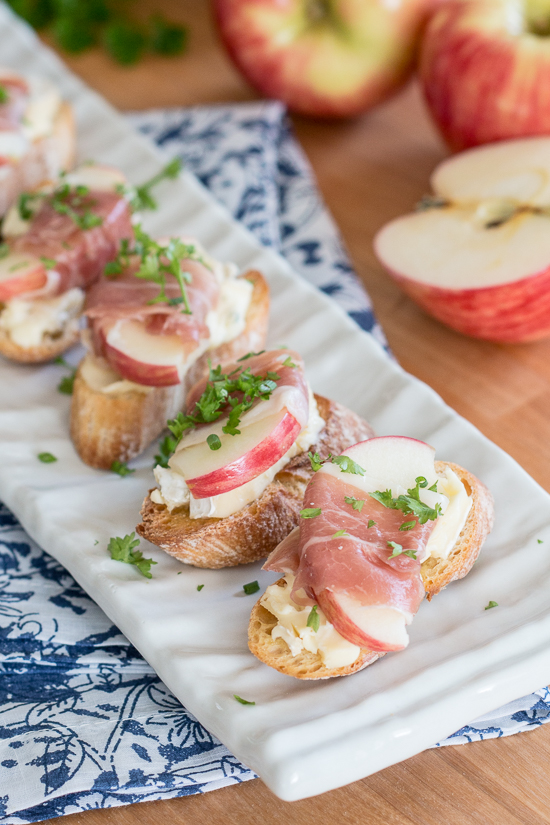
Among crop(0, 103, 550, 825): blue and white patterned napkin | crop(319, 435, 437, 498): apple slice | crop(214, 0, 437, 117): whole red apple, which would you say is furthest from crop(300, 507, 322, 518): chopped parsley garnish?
crop(214, 0, 437, 117): whole red apple

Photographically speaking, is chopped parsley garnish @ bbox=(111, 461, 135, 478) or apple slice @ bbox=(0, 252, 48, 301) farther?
apple slice @ bbox=(0, 252, 48, 301)

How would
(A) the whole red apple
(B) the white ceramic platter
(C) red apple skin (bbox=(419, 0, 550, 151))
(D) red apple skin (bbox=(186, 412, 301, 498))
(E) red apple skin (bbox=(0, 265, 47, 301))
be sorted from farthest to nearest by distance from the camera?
(A) the whole red apple → (C) red apple skin (bbox=(419, 0, 550, 151)) → (E) red apple skin (bbox=(0, 265, 47, 301)) → (D) red apple skin (bbox=(186, 412, 301, 498)) → (B) the white ceramic platter

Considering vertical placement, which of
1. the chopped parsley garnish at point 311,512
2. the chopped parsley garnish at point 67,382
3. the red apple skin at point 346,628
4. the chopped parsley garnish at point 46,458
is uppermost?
the chopped parsley garnish at point 311,512

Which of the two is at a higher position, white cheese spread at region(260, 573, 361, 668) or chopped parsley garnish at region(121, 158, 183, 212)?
chopped parsley garnish at region(121, 158, 183, 212)

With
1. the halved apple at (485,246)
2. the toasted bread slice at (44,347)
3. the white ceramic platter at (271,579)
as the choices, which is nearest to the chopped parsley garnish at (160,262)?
the toasted bread slice at (44,347)

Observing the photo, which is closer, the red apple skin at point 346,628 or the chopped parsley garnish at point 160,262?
the red apple skin at point 346,628

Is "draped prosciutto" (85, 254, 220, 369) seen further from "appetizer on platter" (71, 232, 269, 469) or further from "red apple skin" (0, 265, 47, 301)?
"red apple skin" (0, 265, 47, 301)

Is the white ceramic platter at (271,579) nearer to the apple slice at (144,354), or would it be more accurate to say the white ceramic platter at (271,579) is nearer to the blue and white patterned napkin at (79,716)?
the blue and white patterned napkin at (79,716)

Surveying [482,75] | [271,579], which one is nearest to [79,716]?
[271,579]
